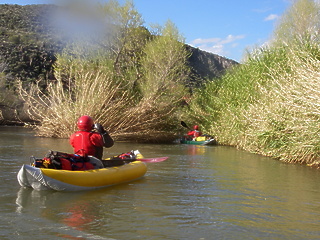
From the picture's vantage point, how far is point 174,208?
553cm

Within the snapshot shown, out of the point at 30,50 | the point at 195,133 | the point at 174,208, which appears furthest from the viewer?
the point at 30,50

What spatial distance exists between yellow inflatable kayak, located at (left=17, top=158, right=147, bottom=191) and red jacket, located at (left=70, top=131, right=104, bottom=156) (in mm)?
393

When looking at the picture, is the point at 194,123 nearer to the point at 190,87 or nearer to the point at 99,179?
the point at 190,87

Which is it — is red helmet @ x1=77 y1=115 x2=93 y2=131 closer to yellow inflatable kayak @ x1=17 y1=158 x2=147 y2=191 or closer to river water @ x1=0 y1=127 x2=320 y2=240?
yellow inflatable kayak @ x1=17 y1=158 x2=147 y2=191

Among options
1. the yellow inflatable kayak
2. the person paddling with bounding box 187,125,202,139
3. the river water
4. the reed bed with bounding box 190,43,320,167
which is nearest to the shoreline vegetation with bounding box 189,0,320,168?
the reed bed with bounding box 190,43,320,167

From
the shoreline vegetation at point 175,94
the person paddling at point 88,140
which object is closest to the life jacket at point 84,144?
the person paddling at point 88,140

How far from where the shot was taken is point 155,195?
635cm

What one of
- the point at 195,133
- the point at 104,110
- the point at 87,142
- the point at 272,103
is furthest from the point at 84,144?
the point at 195,133

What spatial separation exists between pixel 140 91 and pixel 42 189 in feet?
40.3

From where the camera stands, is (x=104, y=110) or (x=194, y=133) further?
(x=194, y=133)

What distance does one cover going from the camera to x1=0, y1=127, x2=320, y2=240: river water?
14.7 feet

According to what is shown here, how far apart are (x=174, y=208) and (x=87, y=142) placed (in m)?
2.11

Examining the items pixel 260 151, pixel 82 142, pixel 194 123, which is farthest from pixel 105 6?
pixel 82 142

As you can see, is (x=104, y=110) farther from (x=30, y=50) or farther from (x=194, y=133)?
(x=30, y=50)
